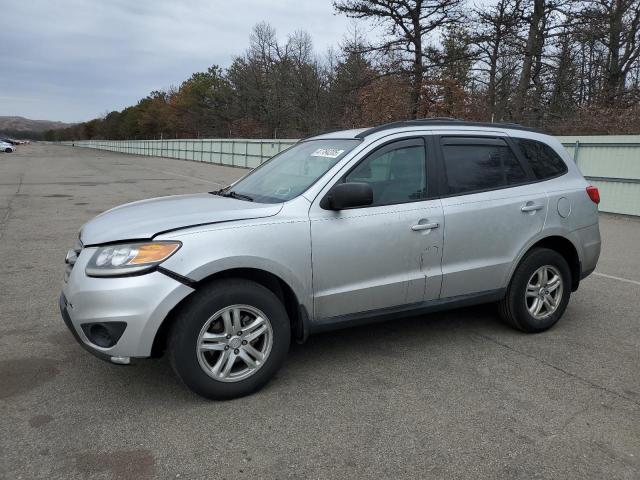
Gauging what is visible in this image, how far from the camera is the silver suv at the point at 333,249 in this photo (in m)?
3.01

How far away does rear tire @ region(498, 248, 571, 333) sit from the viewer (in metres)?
4.30

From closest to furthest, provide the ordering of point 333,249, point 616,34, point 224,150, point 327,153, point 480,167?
point 333,249
point 327,153
point 480,167
point 616,34
point 224,150

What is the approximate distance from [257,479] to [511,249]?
8.92 feet

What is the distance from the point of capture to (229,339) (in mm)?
3162

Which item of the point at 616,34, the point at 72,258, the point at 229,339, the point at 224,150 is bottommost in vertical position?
the point at 229,339

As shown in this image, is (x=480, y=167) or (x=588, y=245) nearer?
(x=480, y=167)

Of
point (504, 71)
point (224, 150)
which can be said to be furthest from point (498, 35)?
point (224, 150)

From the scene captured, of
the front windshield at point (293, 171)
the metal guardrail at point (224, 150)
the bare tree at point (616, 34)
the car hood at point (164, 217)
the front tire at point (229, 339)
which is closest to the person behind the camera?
the front tire at point (229, 339)

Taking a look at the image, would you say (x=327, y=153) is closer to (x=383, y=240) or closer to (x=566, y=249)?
(x=383, y=240)

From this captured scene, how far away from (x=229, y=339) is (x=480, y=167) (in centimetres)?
244

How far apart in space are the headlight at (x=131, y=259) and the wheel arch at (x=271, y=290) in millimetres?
262

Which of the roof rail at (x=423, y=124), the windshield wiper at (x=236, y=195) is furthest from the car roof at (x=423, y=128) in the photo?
the windshield wiper at (x=236, y=195)

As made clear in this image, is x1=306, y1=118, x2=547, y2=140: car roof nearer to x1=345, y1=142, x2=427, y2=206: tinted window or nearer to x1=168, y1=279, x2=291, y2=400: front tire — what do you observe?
x1=345, y1=142, x2=427, y2=206: tinted window

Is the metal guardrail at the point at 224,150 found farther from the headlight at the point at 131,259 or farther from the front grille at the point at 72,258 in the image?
the headlight at the point at 131,259
